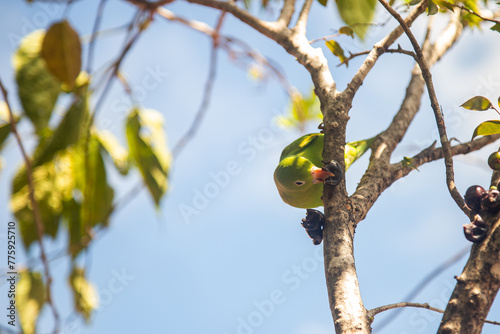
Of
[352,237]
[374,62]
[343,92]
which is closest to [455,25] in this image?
[374,62]

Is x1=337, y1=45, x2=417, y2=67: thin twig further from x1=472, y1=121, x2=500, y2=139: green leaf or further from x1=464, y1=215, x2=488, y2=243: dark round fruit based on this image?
x1=464, y1=215, x2=488, y2=243: dark round fruit

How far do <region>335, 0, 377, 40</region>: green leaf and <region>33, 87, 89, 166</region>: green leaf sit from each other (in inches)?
68.3

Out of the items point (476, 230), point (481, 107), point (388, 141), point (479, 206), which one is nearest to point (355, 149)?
point (388, 141)

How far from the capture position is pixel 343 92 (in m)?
2.08

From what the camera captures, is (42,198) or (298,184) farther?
(298,184)

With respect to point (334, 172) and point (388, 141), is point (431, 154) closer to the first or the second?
point (388, 141)

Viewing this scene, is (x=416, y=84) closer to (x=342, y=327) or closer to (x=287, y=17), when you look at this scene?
(x=287, y=17)

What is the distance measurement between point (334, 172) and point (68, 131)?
1158 millimetres

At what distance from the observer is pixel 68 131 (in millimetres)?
1187

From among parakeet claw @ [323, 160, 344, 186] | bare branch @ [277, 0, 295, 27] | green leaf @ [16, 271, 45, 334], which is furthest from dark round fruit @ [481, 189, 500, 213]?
green leaf @ [16, 271, 45, 334]

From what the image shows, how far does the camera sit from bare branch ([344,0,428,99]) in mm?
2102

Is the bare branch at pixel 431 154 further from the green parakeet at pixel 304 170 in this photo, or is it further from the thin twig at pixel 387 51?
the thin twig at pixel 387 51

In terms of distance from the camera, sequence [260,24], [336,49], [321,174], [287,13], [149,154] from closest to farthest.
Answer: [149,154]
[321,174]
[260,24]
[336,49]
[287,13]

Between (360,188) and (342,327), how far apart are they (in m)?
0.89
